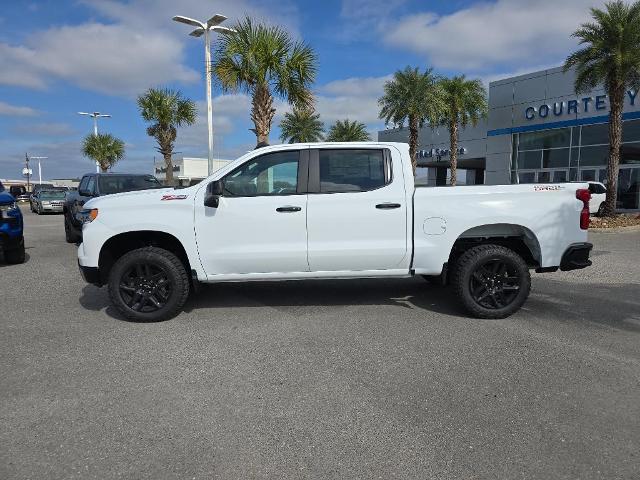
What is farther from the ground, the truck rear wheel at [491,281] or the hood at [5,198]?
the hood at [5,198]

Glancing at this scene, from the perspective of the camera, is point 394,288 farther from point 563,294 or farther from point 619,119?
point 619,119

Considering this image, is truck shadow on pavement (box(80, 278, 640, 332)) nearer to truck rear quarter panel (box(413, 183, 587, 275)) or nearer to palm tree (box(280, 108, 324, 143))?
truck rear quarter panel (box(413, 183, 587, 275))

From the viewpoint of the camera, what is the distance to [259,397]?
134 inches

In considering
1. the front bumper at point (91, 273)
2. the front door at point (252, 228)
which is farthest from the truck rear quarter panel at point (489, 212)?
the front bumper at point (91, 273)

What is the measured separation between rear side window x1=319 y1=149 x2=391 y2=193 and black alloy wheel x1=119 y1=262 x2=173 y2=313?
2.03 m

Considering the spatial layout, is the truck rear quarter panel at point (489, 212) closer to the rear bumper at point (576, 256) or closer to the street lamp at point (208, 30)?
the rear bumper at point (576, 256)

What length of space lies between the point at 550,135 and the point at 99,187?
24047 mm

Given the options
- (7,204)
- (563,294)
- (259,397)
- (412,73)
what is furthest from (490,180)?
(259,397)

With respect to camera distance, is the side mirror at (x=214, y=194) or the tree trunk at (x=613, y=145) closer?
the side mirror at (x=214, y=194)

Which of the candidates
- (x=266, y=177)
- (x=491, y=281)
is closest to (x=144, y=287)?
(x=266, y=177)

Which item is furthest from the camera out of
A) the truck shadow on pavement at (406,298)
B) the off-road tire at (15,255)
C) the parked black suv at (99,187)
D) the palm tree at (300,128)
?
the palm tree at (300,128)

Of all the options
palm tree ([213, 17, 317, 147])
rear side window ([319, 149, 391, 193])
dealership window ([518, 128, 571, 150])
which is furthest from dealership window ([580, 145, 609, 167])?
rear side window ([319, 149, 391, 193])

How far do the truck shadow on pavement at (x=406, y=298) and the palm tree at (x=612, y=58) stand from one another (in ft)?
43.4

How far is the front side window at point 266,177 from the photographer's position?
5113 mm
